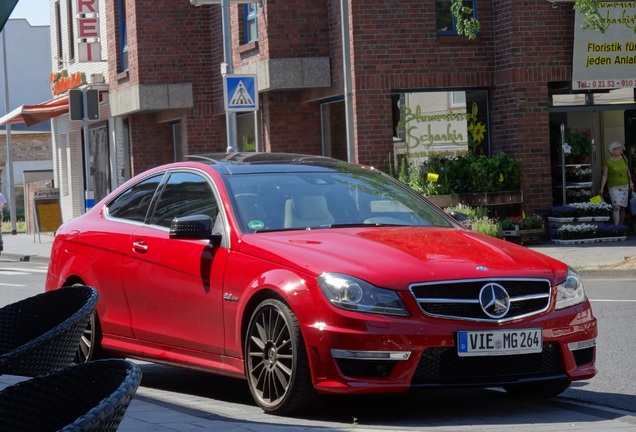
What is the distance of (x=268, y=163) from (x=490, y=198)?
14.6m

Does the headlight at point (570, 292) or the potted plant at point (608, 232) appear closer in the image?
the headlight at point (570, 292)

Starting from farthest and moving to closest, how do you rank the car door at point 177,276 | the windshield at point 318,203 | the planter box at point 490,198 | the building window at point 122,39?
the building window at point 122,39 < the planter box at point 490,198 < the windshield at point 318,203 < the car door at point 177,276

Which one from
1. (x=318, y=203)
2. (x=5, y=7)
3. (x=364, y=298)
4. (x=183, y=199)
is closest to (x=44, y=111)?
(x=183, y=199)

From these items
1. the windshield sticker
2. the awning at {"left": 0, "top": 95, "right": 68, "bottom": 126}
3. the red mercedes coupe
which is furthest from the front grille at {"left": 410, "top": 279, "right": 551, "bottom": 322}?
the awning at {"left": 0, "top": 95, "right": 68, "bottom": 126}

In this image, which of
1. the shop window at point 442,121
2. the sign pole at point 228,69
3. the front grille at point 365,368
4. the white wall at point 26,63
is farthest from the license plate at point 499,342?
the white wall at point 26,63

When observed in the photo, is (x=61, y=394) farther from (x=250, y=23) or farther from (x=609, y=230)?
(x=250, y=23)

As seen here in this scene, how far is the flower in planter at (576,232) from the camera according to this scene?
22.1 meters

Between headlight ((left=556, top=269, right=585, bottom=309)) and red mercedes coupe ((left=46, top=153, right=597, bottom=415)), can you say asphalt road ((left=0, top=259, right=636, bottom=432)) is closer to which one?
A: red mercedes coupe ((left=46, top=153, right=597, bottom=415))

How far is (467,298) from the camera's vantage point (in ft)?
23.5

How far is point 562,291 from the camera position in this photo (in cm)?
748

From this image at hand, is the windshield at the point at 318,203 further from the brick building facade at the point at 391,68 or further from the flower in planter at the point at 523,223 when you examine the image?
the brick building facade at the point at 391,68

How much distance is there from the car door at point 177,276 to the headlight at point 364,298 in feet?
3.48

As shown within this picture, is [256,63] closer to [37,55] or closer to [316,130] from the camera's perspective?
[316,130]

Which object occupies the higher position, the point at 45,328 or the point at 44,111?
the point at 44,111
